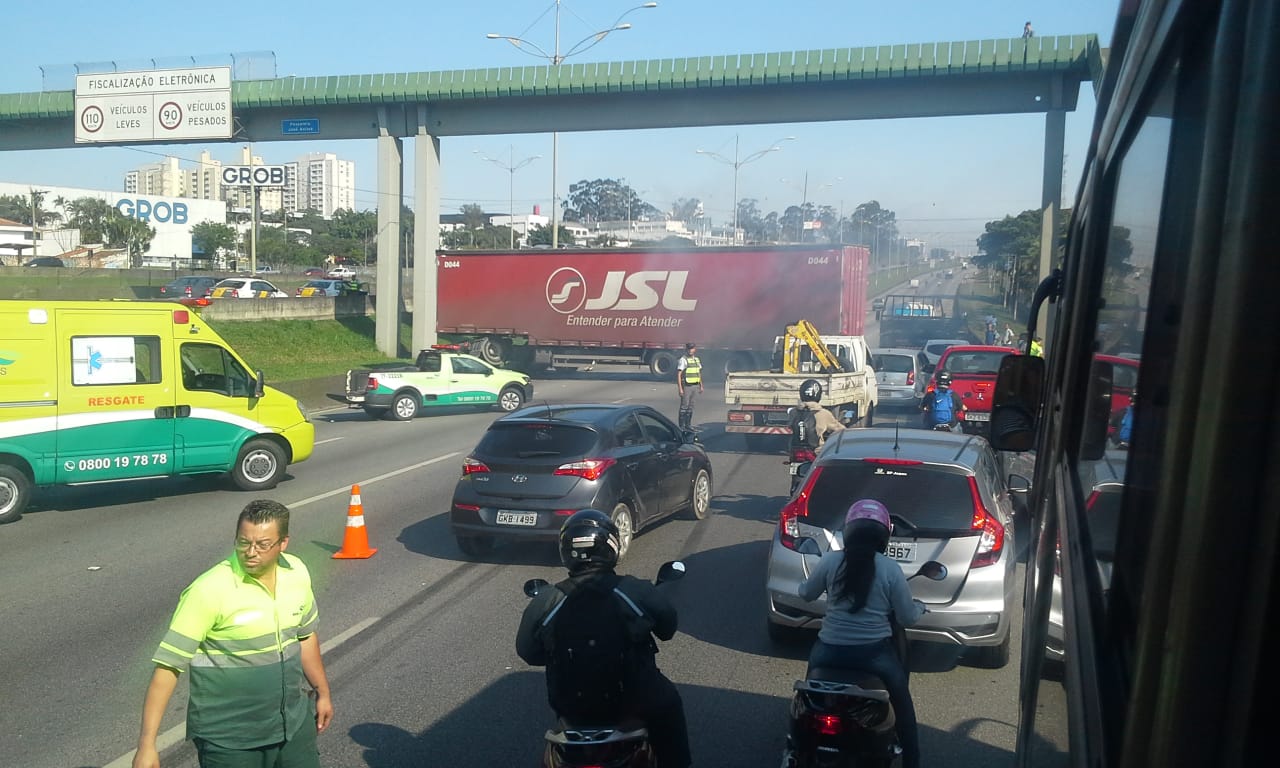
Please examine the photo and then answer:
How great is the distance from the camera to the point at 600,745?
4.01 meters

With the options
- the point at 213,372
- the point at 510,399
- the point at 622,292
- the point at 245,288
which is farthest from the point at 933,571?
the point at 245,288

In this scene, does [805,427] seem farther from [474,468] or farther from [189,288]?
[189,288]

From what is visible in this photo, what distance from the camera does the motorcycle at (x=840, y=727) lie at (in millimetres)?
4387

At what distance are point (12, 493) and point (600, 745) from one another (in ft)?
38.3

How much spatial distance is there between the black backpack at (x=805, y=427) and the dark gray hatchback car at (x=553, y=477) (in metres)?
2.60

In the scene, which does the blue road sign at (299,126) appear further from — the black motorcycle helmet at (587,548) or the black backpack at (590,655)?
the black backpack at (590,655)

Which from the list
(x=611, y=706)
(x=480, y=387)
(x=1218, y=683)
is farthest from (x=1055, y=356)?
(x=480, y=387)

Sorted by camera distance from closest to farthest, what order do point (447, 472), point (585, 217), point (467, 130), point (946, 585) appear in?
point (946, 585) < point (447, 472) < point (467, 130) < point (585, 217)

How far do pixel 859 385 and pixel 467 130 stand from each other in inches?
821

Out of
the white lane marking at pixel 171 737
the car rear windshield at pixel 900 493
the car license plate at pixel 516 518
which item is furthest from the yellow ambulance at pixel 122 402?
the car rear windshield at pixel 900 493

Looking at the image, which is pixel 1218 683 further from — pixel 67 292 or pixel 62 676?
pixel 67 292

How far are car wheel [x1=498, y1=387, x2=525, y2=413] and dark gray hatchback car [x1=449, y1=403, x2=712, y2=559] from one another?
15.6 metres

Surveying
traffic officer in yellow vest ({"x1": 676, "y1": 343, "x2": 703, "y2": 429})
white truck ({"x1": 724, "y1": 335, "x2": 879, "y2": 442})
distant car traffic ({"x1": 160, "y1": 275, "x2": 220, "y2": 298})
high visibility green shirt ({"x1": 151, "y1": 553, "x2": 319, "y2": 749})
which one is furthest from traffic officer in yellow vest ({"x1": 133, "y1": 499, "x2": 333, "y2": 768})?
distant car traffic ({"x1": 160, "y1": 275, "x2": 220, "y2": 298})

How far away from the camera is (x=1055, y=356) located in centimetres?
464
